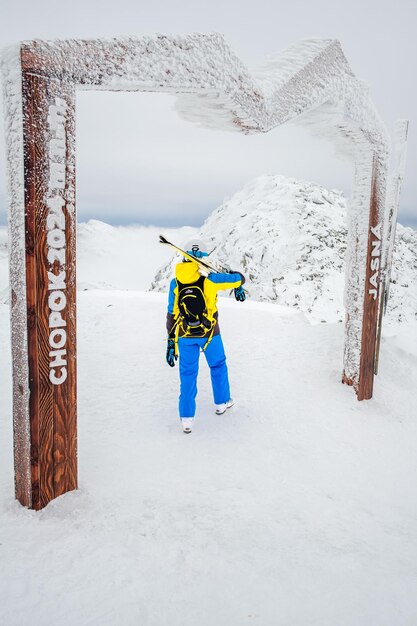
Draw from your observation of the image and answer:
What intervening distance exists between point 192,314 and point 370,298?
2.27 meters

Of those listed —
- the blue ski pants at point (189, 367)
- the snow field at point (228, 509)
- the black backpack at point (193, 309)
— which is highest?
the black backpack at point (193, 309)

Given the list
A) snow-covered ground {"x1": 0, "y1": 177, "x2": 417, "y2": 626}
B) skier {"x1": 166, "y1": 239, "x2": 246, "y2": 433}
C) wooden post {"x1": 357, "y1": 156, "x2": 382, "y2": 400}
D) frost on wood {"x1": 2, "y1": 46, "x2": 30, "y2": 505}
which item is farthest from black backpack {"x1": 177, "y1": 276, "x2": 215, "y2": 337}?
wooden post {"x1": 357, "y1": 156, "x2": 382, "y2": 400}

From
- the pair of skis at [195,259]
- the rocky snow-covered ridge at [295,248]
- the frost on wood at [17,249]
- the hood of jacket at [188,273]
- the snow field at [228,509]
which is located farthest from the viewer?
the rocky snow-covered ridge at [295,248]

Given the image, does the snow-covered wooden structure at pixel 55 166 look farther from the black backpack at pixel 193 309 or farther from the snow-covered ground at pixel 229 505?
the black backpack at pixel 193 309

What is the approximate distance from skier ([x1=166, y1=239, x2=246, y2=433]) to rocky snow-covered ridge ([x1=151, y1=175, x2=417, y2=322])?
9.42 meters

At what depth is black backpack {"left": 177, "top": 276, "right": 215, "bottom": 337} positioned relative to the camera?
3822 millimetres

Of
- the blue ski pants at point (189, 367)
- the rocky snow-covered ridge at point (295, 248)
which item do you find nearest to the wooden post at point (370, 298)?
the blue ski pants at point (189, 367)

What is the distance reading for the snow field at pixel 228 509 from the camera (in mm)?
2068

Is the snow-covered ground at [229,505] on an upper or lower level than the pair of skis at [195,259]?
lower

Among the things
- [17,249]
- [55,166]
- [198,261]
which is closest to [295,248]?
[198,261]

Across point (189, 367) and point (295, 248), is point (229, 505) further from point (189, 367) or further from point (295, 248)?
point (295, 248)

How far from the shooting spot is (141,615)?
1972mm

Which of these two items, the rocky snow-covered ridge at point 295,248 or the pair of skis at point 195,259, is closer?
the pair of skis at point 195,259

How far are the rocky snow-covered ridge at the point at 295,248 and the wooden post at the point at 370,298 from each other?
26.2 ft
